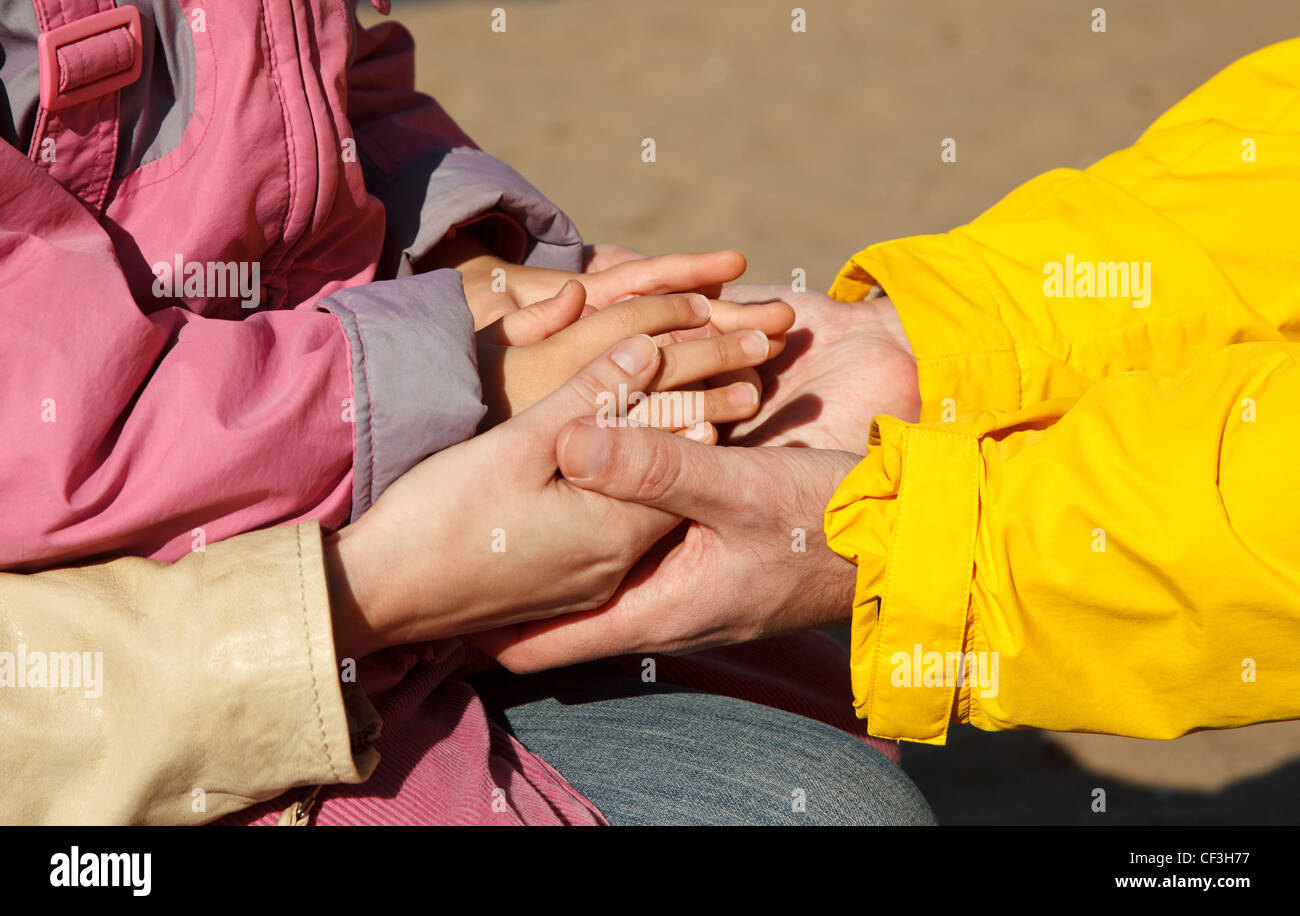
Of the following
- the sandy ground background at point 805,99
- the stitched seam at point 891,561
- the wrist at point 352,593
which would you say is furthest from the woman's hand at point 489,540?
the sandy ground background at point 805,99

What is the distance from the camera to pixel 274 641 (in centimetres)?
91

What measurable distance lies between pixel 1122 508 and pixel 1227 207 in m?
0.51

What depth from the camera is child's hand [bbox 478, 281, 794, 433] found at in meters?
1.23

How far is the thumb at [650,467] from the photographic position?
1068 millimetres

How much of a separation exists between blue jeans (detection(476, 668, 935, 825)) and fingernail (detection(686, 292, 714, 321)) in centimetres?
41

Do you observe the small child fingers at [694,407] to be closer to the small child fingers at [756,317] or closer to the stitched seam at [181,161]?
the small child fingers at [756,317]

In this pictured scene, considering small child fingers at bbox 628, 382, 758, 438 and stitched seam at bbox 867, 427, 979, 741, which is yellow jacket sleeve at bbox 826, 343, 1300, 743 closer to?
stitched seam at bbox 867, 427, 979, 741

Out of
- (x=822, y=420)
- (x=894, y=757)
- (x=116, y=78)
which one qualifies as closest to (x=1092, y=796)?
(x=894, y=757)

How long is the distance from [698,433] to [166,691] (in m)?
0.57

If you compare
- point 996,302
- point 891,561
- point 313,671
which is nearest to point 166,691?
point 313,671

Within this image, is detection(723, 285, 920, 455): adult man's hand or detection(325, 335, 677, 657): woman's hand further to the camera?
detection(723, 285, 920, 455): adult man's hand

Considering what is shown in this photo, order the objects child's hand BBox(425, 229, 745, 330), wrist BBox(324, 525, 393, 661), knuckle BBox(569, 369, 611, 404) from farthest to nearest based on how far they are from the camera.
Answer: child's hand BBox(425, 229, 745, 330) < knuckle BBox(569, 369, 611, 404) < wrist BBox(324, 525, 393, 661)

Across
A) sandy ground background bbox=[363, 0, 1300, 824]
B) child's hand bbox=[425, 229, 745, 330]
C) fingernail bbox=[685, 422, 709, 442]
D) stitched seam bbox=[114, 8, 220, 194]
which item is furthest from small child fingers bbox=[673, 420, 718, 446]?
sandy ground background bbox=[363, 0, 1300, 824]

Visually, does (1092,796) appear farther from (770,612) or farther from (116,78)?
(116,78)
